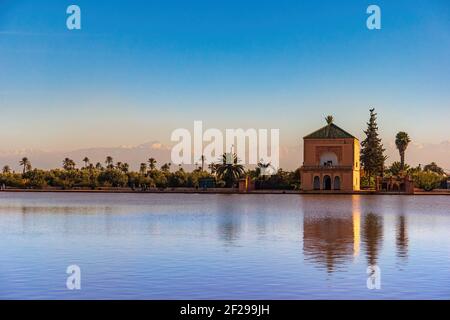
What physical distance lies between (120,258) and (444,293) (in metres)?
7.13

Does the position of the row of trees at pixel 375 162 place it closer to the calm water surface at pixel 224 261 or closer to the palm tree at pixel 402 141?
the palm tree at pixel 402 141

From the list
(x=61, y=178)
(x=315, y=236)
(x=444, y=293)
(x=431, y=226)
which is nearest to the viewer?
(x=444, y=293)

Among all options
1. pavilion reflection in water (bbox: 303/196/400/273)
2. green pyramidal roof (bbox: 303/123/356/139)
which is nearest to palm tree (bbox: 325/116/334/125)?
green pyramidal roof (bbox: 303/123/356/139)

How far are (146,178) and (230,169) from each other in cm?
1385

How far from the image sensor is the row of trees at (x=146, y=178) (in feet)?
279

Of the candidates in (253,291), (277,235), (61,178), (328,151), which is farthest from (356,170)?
(253,291)

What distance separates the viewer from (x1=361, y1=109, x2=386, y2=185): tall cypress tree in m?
78.2

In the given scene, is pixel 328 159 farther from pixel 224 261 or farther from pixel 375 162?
pixel 224 261

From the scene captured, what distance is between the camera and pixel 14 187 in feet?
340

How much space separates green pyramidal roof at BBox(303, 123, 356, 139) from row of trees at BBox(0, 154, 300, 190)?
533 centimetres

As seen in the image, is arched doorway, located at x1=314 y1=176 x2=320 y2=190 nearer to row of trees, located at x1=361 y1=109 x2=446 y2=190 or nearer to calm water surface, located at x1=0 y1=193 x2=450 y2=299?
row of trees, located at x1=361 y1=109 x2=446 y2=190

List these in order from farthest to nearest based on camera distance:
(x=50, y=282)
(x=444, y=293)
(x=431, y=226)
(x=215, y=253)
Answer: (x=431, y=226), (x=215, y=253), (x=50, y=282), (x=444, y=293)
